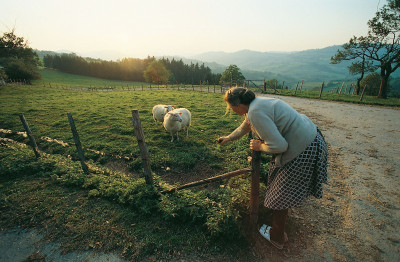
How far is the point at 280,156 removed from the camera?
281 centimetres

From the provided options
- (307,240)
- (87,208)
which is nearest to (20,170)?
(87,208)

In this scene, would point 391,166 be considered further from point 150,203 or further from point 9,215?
point 9,215

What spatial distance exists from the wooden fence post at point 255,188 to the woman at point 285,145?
0.28m

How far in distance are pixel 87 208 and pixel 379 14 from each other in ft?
113

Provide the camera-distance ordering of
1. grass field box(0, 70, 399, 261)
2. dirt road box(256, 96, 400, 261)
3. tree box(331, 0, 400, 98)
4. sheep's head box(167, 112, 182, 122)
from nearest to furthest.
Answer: dirt road box(256, 96, 400, 261), grass field box(0, 70, 399, 261), sheep's head box(167, 112, 182, 122), tree box(331, 0, 400, 98)

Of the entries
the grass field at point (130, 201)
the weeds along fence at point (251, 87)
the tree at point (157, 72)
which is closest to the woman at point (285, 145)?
the grass field at point (130, 201)

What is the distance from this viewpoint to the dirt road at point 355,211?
3.46 metres

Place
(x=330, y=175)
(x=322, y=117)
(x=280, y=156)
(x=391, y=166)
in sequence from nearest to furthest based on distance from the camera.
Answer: (x=280, y=156)
(x=330, y=175)
(x=391, y=166)
(x=322, y=117)

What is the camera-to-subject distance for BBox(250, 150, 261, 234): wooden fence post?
3273mm

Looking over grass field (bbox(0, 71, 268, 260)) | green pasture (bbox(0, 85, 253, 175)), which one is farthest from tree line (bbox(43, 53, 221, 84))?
grass field (bbox(0, 71, 268, 260))

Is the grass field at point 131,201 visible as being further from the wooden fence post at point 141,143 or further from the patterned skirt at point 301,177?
the patterned skirt at point 301,177

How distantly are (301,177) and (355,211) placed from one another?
289 centimetres

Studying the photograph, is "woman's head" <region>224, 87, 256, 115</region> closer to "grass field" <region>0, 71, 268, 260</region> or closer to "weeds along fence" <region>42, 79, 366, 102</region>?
"grass field" <region>0, 71, 268, 260</region>

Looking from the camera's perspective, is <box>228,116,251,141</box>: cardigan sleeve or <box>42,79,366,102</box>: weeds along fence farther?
<box>42,79,366,102</box>: weeds along fence
